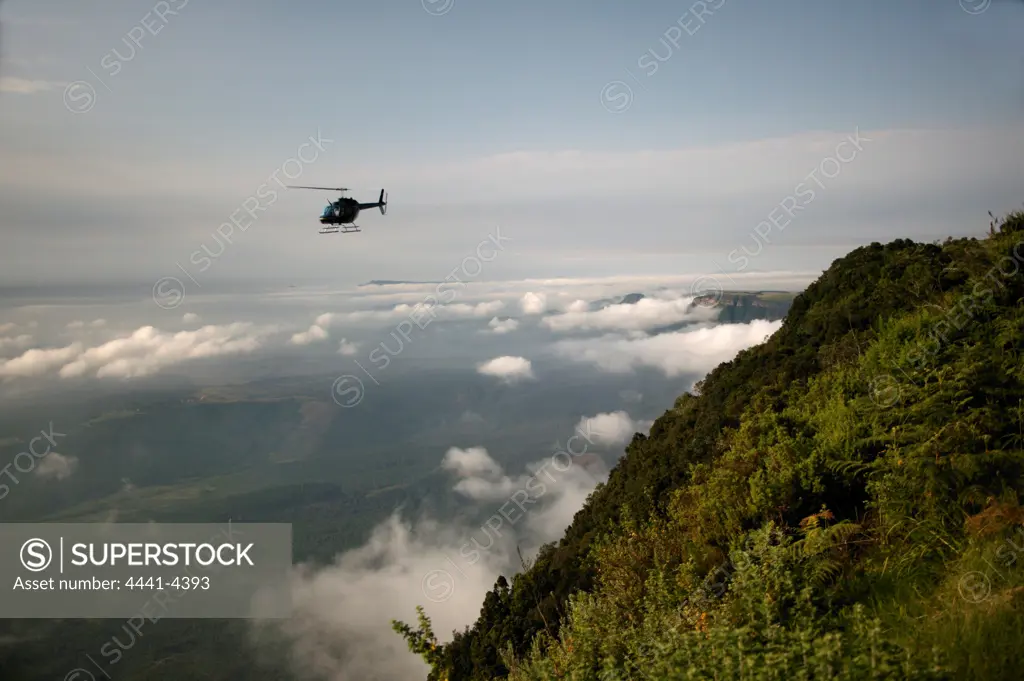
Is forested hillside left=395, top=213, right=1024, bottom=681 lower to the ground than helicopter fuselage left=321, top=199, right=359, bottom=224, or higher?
lower

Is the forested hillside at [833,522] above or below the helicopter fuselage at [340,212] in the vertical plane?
below

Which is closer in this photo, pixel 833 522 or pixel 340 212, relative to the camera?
pixel 833 522

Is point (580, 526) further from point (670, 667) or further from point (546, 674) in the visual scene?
point (670, 667)

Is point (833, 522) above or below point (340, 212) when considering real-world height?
below

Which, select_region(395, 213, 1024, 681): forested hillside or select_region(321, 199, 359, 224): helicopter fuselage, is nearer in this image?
select_region(395, 213, 1024, 681): forested hillside
